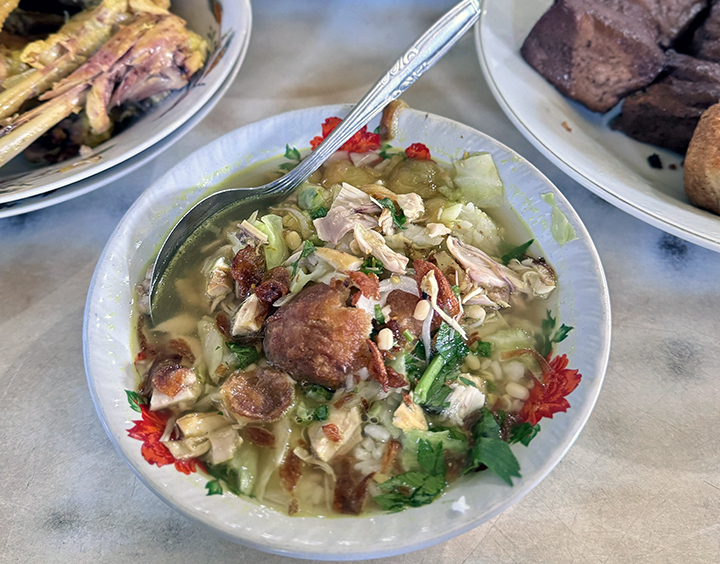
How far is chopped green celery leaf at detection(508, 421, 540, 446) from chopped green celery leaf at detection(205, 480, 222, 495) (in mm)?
885

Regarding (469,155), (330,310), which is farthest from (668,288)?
(330,310)

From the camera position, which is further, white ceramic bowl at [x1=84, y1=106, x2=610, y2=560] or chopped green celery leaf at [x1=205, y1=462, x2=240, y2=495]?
chopped green celery leaf at [x1=205, y1=462, x2=240, y2=495]

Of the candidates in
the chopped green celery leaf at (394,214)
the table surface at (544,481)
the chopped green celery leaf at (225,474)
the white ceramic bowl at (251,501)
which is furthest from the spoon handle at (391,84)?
the chopped green celery leaf at (225,474)

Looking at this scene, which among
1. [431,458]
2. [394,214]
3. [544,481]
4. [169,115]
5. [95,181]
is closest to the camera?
[431,458]

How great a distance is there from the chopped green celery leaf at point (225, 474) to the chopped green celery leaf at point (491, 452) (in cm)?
71

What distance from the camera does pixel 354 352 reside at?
1606mm

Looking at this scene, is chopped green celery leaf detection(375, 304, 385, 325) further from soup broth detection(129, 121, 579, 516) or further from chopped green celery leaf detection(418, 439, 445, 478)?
chopped green celery leaf detection(418, 439, 445, 478)

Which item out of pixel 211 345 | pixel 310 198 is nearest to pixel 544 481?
pixel 211 345

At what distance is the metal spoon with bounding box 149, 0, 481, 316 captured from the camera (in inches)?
81.9

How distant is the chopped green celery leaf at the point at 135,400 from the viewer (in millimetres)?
1599

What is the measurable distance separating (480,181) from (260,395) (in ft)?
3.96

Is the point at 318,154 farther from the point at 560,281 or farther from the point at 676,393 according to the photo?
Result: the point at 676,393

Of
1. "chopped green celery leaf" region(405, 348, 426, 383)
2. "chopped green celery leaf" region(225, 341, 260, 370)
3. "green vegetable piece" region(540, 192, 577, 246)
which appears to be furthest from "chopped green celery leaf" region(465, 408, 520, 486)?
"chopped green celery leaf" region(225, 341, 260, 370)

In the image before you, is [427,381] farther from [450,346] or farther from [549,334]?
[549,334]
